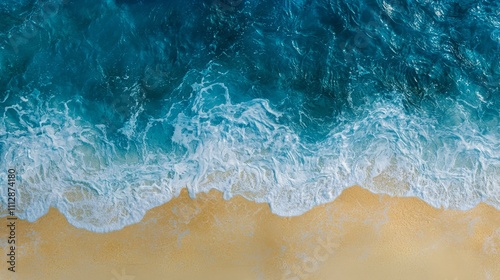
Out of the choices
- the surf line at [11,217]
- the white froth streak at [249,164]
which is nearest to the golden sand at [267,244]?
the surf line at [11,217]

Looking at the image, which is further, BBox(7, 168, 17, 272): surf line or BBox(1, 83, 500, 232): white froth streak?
BBox(1, 83, 500, 232): white froth streak

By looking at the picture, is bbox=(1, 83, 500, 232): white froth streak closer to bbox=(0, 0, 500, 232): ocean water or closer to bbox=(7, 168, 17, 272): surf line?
bbox=(0, 0, 500, 232): ocean water

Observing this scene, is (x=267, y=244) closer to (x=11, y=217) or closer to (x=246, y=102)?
Result: (x=246, y=102)

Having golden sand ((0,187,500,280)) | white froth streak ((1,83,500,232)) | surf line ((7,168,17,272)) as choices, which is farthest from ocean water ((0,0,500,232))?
golden sand ((0,187,500,280))

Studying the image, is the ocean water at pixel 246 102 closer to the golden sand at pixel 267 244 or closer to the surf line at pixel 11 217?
the surf line at pixel 11 217

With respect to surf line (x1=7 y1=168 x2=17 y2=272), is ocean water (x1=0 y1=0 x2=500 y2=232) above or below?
above

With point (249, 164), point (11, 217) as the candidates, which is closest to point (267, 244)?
point (249, 164)
